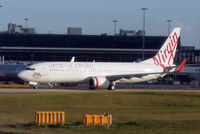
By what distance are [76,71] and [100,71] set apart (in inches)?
155

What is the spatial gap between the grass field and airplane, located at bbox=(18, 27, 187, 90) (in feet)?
43.9

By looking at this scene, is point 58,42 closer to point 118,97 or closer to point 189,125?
point 118,97

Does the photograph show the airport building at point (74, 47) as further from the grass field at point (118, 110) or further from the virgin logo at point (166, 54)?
the grass field at point (118, 110)

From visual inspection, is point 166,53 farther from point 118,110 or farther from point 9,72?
point 118,110

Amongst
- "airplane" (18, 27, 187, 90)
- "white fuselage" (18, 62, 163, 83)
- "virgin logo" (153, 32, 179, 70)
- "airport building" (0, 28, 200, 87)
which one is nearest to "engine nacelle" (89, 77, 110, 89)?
"airplane" (18, 27, 187, 90)

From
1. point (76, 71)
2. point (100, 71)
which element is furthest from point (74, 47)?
point (76, 71)

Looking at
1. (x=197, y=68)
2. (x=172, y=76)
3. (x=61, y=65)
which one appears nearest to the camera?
(x=61, y=65)

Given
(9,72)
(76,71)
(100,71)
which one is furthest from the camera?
(9,72)

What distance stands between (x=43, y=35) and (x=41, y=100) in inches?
3185

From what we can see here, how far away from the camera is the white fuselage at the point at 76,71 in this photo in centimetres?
5962

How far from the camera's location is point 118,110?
133ft

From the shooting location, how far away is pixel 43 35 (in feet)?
406

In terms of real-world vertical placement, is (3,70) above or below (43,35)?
below

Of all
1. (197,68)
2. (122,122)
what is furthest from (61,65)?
(197,68)
